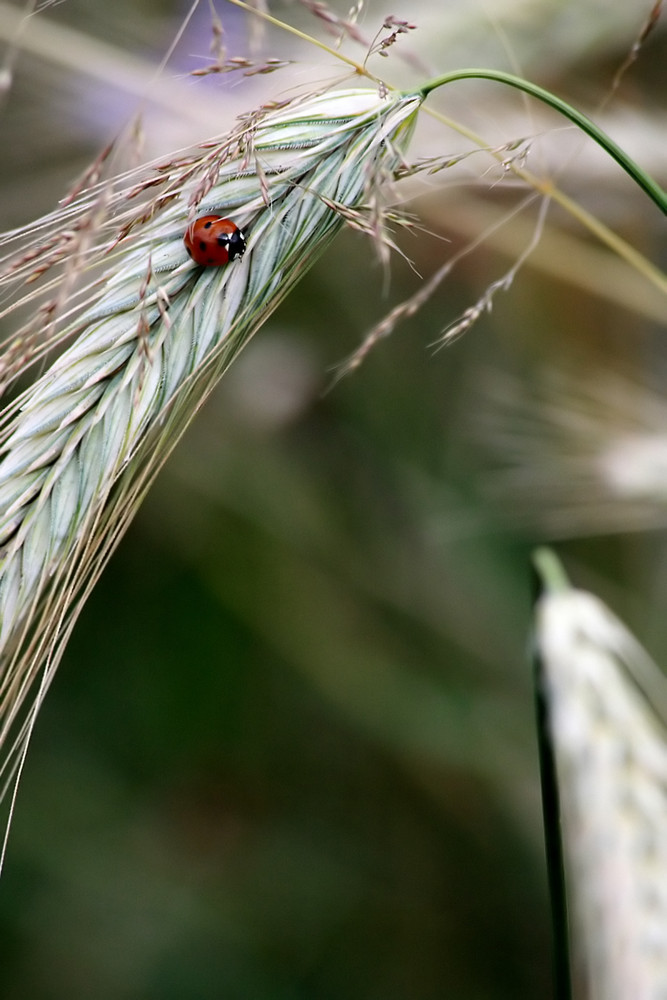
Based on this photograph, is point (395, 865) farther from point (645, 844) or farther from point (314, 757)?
point (645, 844)

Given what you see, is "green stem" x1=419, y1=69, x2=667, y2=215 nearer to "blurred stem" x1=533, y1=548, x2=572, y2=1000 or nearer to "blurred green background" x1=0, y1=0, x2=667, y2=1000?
"blurred stem" x1=533, y1=548, x2=572, y2=1000

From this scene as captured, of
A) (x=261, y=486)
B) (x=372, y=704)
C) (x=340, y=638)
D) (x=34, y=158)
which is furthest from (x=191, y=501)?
(x=34, y=158)

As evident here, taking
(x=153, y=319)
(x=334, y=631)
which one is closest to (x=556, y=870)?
(x=153, y=319)

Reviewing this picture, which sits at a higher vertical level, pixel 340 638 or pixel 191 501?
pixel 191 501

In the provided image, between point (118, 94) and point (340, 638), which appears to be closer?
point (118, 94)

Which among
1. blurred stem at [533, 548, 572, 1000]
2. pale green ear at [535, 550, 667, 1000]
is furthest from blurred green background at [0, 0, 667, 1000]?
blurred stem at [533, 548, 572, 1000]

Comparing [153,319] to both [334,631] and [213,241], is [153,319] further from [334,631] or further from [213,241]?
[334,631]
